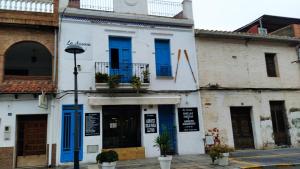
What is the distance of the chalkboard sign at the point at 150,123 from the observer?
43.6ft

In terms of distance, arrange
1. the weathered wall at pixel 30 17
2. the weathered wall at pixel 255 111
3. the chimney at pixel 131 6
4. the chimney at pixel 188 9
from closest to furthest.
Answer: the weathered wall at pixel 30 17, the chimney at pixel 131 6, the weathered wall at pixel 255 111, the chimney at pixel 188 9

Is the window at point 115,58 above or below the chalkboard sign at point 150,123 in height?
above

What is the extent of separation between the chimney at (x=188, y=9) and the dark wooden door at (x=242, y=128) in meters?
5.88

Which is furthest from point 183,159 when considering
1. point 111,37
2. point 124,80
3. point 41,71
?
point 41,71

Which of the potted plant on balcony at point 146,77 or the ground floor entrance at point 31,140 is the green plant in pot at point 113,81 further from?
the ground floor entrance at point 31,140

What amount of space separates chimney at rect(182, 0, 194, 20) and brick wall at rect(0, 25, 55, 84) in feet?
24.4

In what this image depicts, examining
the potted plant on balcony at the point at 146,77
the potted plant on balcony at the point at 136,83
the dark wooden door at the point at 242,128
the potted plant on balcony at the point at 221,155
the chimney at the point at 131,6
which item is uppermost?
the chimney at the point at 131,6

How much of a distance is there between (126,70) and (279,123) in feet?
32.7

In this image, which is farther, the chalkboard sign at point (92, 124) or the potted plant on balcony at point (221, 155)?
the chalkboard sign at point (92, 124)

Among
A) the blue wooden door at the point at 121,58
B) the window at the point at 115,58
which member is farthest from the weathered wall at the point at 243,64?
the window at the point at 115,58

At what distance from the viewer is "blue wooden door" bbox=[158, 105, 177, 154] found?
45.0ft

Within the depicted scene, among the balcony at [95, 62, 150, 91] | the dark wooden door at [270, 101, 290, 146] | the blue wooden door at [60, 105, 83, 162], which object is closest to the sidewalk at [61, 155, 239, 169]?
the blue wooden door at [60, 105, 83, 162]

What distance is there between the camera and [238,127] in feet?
49.9

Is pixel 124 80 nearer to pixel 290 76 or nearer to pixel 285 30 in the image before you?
pixel 290 76
